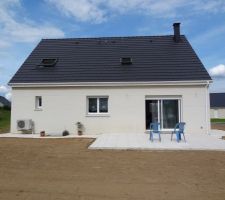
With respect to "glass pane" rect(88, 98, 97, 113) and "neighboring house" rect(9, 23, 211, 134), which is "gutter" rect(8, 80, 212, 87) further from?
"glass pane" rect(88, 98, 97, 113)

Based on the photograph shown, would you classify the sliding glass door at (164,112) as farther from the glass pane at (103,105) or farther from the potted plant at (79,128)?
the potted plant at (79,128)

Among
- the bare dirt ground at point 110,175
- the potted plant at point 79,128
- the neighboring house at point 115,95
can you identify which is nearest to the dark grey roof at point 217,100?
the neighboring house at point 115,95

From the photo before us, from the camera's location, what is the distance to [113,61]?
20.3 meters

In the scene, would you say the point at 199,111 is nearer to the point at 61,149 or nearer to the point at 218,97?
the point at 61,149

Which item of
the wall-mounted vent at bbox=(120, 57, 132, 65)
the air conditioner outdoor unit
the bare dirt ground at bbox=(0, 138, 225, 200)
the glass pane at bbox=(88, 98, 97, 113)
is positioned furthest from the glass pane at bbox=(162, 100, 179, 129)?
the air conditioner outdoor unit

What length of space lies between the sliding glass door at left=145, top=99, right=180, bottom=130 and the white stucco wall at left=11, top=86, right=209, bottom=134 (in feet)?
1.38

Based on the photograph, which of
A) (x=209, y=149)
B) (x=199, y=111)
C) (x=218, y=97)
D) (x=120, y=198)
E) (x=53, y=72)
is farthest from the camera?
(x=218, y=97)

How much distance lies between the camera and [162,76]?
18641 millimetres

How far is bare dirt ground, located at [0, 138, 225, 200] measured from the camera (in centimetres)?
611

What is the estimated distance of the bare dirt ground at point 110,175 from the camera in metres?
6.11

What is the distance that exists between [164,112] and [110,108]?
3.14m

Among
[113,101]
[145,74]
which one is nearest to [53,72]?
[113,101]

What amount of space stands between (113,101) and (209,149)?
→ 746 centimetres

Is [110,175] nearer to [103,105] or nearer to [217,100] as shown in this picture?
[103,105]
